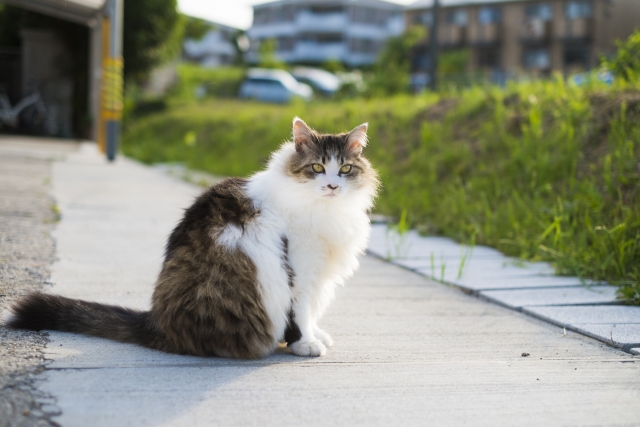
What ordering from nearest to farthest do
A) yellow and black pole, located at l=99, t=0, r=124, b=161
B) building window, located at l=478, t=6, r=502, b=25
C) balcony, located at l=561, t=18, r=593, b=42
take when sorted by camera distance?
yellow and black pole, located at l=99, t=0, r=124, b=161
balcony, located at l=561, t=18, r=593, b=42
building window, located at l=478, t=6, r=502, b=25

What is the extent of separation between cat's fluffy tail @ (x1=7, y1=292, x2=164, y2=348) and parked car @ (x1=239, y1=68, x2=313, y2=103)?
20500mm

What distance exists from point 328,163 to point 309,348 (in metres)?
0.85

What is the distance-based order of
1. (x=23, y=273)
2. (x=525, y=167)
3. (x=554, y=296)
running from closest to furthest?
1. (x=23, y=273)
2. (x=554, y=296)
3. (x=525, y=167)

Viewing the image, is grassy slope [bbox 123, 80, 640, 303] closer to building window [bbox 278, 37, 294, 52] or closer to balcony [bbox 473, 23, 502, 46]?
balcony [bbox 473, 23, 502, 46]

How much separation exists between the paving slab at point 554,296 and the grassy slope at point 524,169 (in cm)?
13

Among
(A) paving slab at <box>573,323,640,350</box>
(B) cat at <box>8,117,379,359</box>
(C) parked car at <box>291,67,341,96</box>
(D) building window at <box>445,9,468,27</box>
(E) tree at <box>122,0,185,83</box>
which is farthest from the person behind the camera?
(D) building window at <box>445,9,468,27</box>

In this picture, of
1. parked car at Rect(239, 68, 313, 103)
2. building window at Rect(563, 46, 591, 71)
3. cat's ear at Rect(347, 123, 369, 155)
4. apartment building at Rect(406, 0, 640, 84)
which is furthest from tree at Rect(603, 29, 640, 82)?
building window at Rect(563, 46, 591, 71)

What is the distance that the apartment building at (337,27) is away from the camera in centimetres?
5150

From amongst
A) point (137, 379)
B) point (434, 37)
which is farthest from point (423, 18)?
point (137, 379)

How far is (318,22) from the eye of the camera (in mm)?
52344

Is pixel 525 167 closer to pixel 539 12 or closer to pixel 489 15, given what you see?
pixel 539 12

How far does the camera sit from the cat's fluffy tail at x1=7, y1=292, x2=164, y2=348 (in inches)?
115

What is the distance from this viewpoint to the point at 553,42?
1252 inches

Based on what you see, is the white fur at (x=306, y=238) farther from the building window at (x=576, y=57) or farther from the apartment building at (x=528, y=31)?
the building window at (x=576, y=57)
